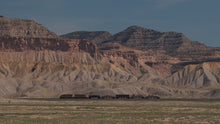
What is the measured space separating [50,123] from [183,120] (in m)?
19.2

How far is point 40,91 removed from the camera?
184875 millimetres

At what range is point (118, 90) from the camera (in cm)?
18788

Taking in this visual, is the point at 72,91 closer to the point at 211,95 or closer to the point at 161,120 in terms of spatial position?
the point at 211,95

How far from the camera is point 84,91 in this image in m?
190

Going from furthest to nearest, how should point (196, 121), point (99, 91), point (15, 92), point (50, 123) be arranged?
point (15, 92)
point (99, 91)
point (196, 121)
point (50, 123)

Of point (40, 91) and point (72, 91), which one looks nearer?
point (40, 91)

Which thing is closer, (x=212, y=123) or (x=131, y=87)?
(x=212, y=123)

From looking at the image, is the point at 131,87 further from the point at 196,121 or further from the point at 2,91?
the point at 196,121

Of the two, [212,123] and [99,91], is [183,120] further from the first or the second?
[99,91]

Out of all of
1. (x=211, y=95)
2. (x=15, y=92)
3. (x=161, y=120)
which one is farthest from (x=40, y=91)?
A: (x=161, y=120)

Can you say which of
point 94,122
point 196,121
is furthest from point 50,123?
point 196,121

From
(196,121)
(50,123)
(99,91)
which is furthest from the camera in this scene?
(99,91)

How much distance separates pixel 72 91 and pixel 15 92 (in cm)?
2736

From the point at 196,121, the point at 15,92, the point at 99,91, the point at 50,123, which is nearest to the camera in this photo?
the point at 50,123
